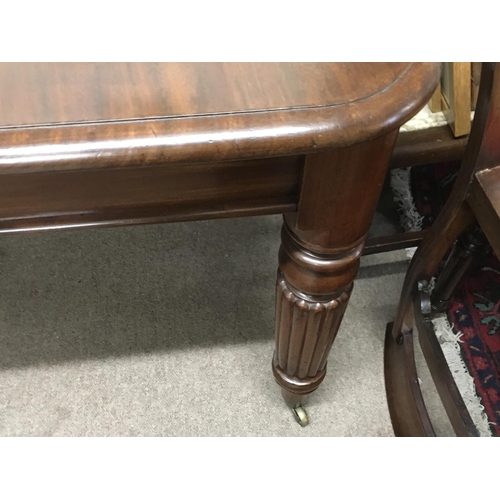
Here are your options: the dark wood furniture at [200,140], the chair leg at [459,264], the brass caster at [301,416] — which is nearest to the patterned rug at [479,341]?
the chair leg at [459,264]

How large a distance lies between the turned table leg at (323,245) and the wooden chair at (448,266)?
121 millimetres

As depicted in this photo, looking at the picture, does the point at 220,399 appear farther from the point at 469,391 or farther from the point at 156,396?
the point at 469,391

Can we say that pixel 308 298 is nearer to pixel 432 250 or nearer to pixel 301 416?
pixel 432 250

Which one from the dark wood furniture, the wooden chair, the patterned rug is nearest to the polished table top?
the dark wood furniture

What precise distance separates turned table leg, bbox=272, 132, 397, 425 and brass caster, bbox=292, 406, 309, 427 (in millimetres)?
160

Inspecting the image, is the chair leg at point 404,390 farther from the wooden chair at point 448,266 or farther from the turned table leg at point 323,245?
the turned table leg at point 323,245

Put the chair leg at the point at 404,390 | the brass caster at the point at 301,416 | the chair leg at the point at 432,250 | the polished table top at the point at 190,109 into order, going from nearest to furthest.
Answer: the polished table top at the point at 190,109 → the chair leg at the point at 432,250 → the chair leg at the point at 404,390 → the brass caster at the point at 301,416

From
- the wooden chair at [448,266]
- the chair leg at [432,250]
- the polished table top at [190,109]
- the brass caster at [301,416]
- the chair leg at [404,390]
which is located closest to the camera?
the polished table top at [190,109]

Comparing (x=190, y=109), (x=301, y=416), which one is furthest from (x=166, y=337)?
(x=190, y=109)

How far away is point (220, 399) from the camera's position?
0.85m

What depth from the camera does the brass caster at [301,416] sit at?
816 mm

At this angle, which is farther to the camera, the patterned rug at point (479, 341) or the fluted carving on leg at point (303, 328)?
the patterned rug at point (479, 341)

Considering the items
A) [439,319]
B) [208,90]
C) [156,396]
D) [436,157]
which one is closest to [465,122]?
[436,157]

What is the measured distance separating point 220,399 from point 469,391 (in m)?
0.37
